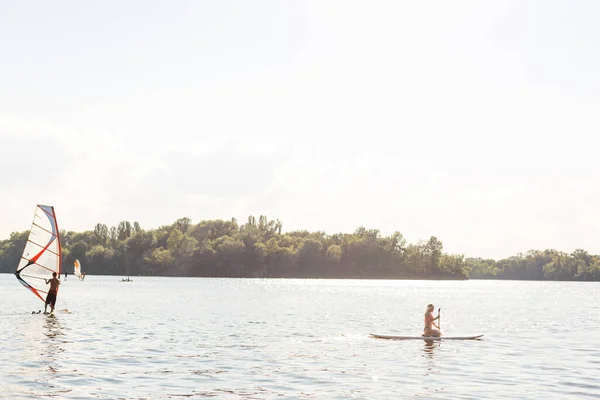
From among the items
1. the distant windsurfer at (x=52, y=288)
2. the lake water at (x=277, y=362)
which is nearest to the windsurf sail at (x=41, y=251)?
the distant windsurfer at (x=52, y=288)

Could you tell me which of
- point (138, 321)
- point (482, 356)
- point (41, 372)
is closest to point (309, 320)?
Answer: point (138, 321)

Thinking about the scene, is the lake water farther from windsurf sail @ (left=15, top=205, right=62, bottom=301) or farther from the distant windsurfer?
windsurf sail @ (left=15, top=205, right=62, bottom=301)

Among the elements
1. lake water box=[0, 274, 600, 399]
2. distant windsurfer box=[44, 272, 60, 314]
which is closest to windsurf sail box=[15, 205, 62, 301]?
distant windsurfer box=[44, 272, 60, 314]

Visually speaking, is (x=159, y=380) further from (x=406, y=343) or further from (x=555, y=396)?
(x=406, y=343)

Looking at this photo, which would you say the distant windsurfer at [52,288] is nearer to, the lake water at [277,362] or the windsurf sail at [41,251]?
the windsurf sail at [41,251]

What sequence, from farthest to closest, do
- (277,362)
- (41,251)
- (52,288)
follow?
(41,251) → (52,288) → (277,362)

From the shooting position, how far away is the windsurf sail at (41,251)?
49.5 metres

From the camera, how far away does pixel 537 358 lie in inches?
1287

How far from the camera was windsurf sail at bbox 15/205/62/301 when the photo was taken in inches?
1948

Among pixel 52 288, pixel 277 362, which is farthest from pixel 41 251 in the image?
pixel 277 362

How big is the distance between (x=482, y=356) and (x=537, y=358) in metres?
2.47

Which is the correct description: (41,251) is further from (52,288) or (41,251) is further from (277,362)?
(277,362)

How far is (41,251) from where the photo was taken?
1980 inches

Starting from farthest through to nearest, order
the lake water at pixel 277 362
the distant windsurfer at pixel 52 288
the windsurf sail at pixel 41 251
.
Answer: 1. the windsurf sail at pixel 41 251
2. the distant windsurfer at pixel 52 288
3. the lake water at pixel 277 362
